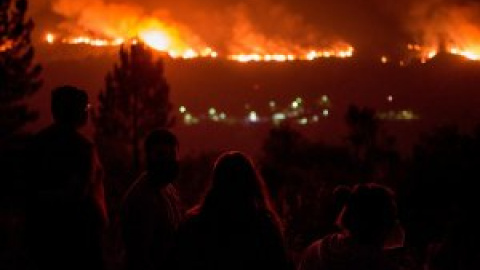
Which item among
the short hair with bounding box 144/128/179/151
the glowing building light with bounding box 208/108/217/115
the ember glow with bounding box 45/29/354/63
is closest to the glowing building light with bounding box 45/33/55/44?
the ember glow with bounding box 45/29/354/63

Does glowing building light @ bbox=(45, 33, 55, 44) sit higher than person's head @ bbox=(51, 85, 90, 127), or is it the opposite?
glowing building light @ bbox=(45, 33, 55, 44)

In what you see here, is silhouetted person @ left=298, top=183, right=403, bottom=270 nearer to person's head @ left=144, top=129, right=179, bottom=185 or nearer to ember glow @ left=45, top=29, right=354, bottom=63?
person's head @ left=144, top=129, right=179, bottom=185

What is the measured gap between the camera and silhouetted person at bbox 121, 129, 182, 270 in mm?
4988

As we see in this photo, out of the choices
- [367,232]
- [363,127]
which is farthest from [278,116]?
[367,232]

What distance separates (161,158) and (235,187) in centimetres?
130

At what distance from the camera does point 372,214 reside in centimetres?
386

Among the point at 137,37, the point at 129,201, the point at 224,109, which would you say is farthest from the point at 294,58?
the point at 129,201

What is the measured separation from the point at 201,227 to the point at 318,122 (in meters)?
68.3

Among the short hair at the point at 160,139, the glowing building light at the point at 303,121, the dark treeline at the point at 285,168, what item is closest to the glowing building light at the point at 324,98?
the glowing building light at the point at 303,121

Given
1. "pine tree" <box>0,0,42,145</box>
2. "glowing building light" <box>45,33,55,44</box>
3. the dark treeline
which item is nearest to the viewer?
the dark treeline

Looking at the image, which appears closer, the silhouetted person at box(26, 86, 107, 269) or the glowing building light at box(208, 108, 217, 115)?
the silhouetted person at box(26, 86, 107, 269)

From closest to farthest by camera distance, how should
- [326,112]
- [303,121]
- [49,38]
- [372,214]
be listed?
[372,214] < [49,38] < [303,121] < [326,112]

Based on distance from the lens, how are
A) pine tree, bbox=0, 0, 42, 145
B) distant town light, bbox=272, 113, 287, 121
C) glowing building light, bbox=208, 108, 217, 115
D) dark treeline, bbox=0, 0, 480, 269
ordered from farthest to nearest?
1. glowing building light, bbox=208, 108, 217, 115
2. distant town light, bbox=272, 113, 287, 121
3. pine tree, bbox=0, 0, 42, 145
4. dark treeline, bbox=0, 0, 480, 269

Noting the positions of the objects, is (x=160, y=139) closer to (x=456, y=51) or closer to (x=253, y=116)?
(x=456, y=51)
